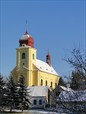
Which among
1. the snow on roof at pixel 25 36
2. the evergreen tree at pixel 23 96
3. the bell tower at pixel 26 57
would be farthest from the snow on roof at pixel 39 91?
the snow on roof at pixel 25 36

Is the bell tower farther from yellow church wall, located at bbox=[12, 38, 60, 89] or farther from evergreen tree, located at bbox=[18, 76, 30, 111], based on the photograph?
evergreen tree, located at bbox=[18, 76, 30, 111]

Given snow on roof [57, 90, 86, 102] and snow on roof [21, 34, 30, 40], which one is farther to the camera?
snow on roof [21, 34, 30, 40]

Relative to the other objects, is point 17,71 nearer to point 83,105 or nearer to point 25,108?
point 25,108

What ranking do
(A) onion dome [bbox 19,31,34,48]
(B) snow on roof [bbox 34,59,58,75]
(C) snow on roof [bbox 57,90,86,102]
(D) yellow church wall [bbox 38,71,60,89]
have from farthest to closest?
(B) snow on roof [bbox 34,59,58,75], (A) onion dome [bbox 19,31,34,48], (D) yellow church wall [bbox 38,71,60,89], (C) snow on roof [bbox 57,90,86,102]

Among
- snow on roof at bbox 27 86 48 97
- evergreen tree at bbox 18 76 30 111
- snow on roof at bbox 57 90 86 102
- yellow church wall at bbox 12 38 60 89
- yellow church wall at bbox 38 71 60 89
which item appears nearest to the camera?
snow on roof at bbox 57 90 86 102

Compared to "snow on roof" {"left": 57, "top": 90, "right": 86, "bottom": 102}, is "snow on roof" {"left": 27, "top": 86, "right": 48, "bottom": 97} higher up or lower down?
higher up

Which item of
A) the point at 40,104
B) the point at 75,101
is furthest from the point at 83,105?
the point at 40,104

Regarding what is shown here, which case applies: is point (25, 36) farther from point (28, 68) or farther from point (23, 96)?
point (23, 96)

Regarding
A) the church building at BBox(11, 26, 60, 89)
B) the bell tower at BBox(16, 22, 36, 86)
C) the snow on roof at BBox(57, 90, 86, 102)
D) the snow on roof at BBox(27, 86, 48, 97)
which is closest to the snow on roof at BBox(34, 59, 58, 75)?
the church building at BBox(11, 26, 60, 89)

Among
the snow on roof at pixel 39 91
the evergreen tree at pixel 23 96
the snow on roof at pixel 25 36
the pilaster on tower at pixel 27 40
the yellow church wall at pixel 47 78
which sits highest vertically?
the snow on roof at pixel 25 36

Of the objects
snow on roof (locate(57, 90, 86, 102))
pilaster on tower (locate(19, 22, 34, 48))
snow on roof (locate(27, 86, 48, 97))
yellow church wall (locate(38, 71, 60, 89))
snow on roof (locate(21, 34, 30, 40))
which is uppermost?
snow on roof (locate(21, 34, 30, 40))

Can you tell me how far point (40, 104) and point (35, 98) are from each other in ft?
6.54

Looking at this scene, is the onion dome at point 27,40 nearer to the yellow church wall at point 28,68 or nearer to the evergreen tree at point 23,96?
the yellow church wall at point 28,68

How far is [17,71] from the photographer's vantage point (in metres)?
95.1
